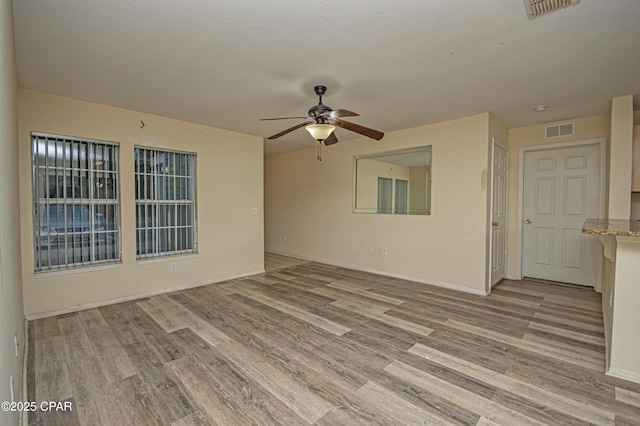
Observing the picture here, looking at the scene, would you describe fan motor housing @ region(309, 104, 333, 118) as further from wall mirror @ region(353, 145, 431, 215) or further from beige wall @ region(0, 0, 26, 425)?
wall mirror @ region(353, 145, 431, 215)

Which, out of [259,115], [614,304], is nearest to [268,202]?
[259,115]

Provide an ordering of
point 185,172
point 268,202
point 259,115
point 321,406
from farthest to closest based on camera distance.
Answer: point 268,202 → point 185,172 → point 259,115 → point 321,406

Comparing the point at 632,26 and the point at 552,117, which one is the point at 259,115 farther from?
the point at 552,117

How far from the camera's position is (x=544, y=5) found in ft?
5.95

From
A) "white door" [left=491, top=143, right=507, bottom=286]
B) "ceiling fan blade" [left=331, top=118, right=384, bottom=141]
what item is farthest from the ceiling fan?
"white door" [left=491, top=143, right=507, bottom=286]

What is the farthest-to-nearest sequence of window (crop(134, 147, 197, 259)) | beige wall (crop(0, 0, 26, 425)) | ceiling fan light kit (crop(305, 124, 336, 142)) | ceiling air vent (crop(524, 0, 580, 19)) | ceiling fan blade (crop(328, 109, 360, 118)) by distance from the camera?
1. window (crop(134, 147, 197, 259))
2. ceiling fan light kit (crop(305, 124, 336, 142))
3. ceiling fan blade (crop(328, 109, 360, 118))
4. ceiling air vent (crop(524, 0, 580, 19))
5. beige wall (crop(0, 0, 26, 425))

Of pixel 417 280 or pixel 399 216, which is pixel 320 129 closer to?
pixel 399 216

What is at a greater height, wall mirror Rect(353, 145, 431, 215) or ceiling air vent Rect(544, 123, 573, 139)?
ceiling air vent Rect(544, 123, 573, 139)

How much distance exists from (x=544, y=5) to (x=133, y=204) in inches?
177

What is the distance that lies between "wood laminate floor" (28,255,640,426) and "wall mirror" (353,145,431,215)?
Answer: 5.50ft

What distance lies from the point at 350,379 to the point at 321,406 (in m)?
0.35

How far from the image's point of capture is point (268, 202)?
758 centimetres

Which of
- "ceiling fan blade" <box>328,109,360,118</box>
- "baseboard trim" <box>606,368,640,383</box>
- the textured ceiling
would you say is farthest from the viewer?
"ceiling fan blade" <box>328,109,360,118</box>

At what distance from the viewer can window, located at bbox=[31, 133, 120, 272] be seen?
3.26 metres
